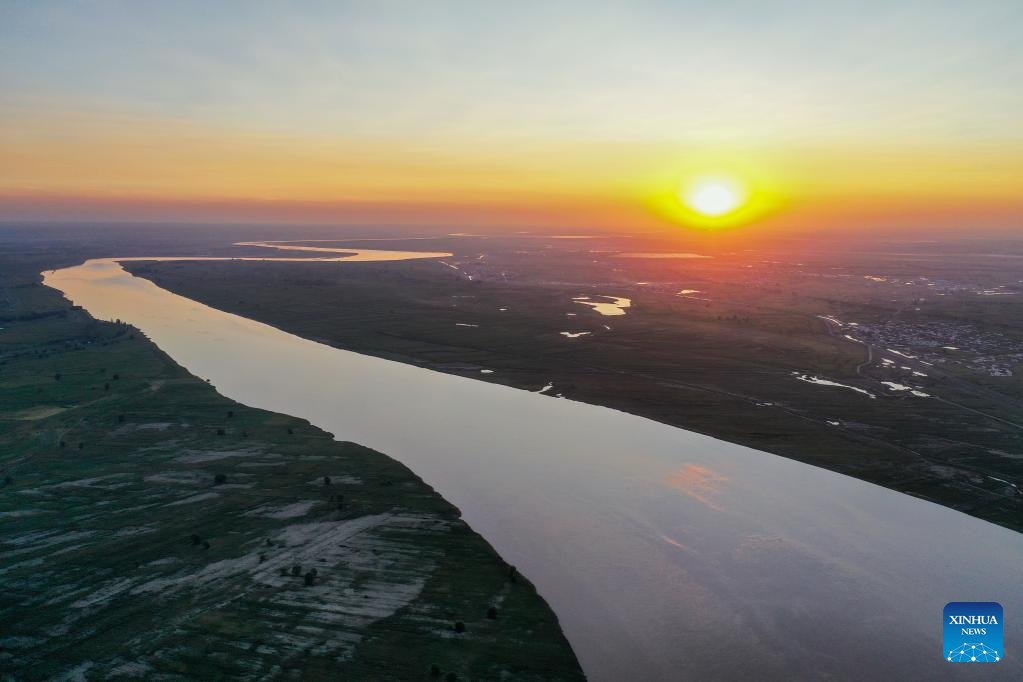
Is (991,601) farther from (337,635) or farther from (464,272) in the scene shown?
(464,272)

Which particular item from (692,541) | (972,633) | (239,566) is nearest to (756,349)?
(692,541)

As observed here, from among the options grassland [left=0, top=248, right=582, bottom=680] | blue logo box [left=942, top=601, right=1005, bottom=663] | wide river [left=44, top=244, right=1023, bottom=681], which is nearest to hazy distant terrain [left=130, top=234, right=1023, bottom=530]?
wide river [left=44, top=244, right=1023, bottom=681]

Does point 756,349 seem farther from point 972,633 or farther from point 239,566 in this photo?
point 239,566

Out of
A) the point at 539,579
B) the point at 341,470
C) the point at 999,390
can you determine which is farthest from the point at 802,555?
the point at 999,390

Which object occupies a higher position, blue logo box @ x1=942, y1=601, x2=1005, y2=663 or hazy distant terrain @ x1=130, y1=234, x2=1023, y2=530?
hazy distant terrain @ x1=130, y1=234, x2=1023, y2=530

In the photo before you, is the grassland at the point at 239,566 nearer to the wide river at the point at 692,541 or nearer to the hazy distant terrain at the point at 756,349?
the wide river at the point at 692,541

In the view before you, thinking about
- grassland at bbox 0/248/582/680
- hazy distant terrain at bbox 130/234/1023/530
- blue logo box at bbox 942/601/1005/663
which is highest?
hazy distant terrain at bbox 130/234/1023/530

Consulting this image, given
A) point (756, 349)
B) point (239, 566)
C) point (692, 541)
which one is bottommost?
point (692, 541)

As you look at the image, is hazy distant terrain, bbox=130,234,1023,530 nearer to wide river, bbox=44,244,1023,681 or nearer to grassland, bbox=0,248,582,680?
wide river, bbox=44,244,1023,681
